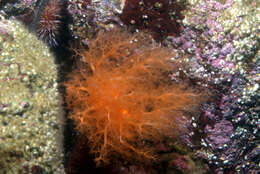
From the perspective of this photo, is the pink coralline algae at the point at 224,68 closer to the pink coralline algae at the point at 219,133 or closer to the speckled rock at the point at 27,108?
the pink coralline algae at the point at 219,133

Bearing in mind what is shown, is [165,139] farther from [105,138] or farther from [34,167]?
[34,167]

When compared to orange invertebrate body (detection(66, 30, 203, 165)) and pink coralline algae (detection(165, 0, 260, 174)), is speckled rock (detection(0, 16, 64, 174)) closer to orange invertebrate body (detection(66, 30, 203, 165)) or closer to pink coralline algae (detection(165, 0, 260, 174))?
orange invertebrate body (detection(66, 30, 203, 165))

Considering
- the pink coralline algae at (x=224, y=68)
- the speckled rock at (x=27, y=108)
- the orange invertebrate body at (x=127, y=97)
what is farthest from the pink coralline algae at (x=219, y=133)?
the speckled rock at (x=27, y=108)

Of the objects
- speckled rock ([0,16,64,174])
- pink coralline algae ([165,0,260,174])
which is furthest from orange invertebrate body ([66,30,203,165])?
speckled rock ([0,16,64,174])

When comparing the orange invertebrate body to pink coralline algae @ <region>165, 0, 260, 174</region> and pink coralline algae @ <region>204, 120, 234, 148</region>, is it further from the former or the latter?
pink coralline algae @ <region>204, 120, 234, 148</region>

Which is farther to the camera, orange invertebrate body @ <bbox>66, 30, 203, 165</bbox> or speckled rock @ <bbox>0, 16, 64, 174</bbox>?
orange invertebrate body @ <bbox>66, 30, 203, 165</bbox>

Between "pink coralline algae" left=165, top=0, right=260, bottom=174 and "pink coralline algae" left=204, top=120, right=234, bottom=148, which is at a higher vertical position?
"pink coralline algae" left=165, top=0, right=260, bottom=174

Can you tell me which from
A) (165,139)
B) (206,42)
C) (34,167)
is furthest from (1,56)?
(206,42)
